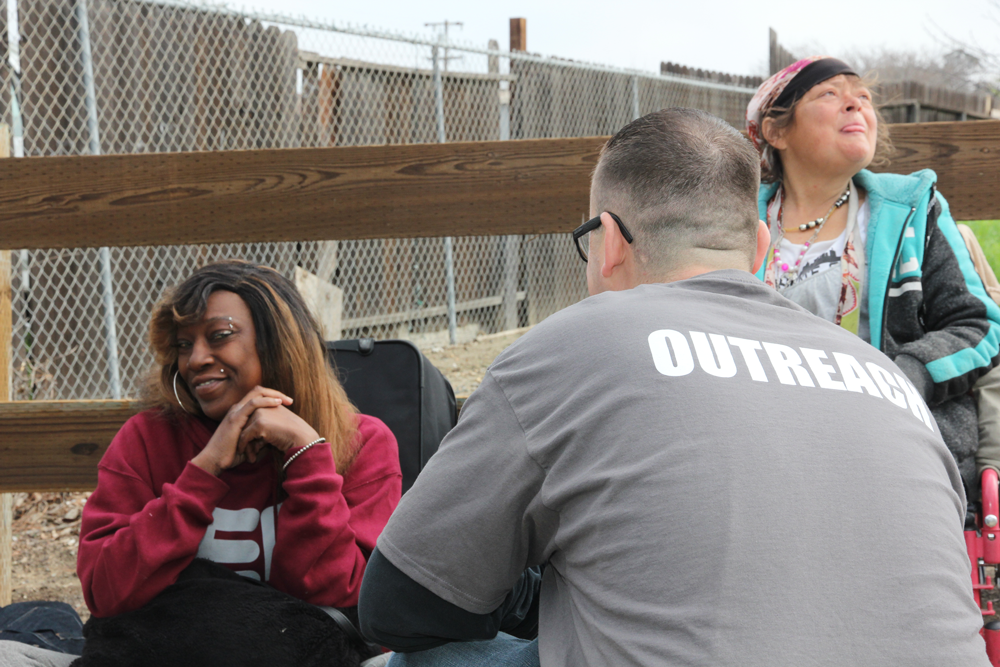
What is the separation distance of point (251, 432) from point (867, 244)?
1.76 metres

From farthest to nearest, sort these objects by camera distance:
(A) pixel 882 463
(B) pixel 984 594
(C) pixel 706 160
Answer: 1. (B) pixel 984 594
2. (C) pixel 706 160
3. (A) pixel 882 463

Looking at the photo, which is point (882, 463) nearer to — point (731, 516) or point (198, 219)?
point (731, 516)

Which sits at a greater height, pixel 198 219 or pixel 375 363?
pixel 198 219

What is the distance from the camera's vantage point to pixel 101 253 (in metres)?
5.09

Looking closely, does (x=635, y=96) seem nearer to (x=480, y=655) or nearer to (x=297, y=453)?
(x=297, y=453)

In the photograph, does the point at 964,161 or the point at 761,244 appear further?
the point at 964,161

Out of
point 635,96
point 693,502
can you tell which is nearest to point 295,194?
point 693,502

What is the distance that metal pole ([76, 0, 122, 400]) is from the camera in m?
4.99

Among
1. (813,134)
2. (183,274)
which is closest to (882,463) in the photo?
(813,134)

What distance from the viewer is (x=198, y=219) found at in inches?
104

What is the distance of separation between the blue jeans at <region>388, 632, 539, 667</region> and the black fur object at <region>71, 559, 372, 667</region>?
43 cm

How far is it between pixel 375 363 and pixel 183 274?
3.53 m

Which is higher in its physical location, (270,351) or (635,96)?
(635,96)

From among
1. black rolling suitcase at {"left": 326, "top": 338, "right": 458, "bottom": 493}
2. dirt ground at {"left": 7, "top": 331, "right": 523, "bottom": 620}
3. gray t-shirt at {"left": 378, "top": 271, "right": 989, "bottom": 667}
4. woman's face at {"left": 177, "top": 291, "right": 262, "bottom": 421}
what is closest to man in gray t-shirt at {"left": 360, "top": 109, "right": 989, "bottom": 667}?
gray t-shirt at {"left": 378, "top": 271, "right": 989, "bottom": 667}
